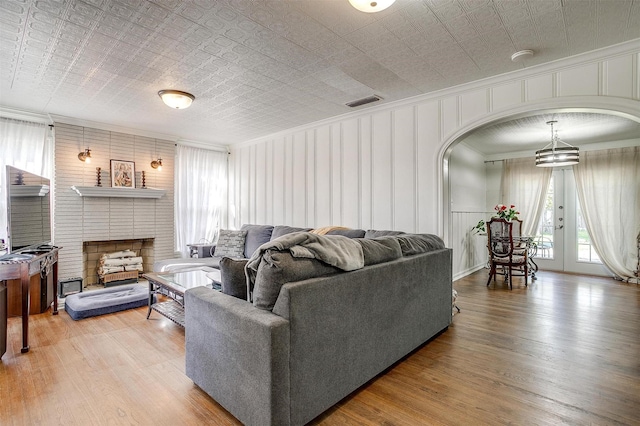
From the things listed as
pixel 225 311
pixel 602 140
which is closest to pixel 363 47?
pixel 225 311

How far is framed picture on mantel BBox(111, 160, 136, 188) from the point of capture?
5195mm

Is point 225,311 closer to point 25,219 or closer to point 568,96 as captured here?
point 25,219

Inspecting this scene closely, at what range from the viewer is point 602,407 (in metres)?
1.86

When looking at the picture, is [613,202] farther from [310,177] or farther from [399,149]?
[310,177]

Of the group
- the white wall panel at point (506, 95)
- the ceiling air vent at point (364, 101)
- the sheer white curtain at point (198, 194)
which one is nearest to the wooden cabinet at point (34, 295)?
the sheer white curtain at point (198, 194)

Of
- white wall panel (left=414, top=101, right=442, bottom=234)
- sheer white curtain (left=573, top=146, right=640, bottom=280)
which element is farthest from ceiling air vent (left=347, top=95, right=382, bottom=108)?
sheer white curtain (left=573, top=146, right=640, bottom=280)

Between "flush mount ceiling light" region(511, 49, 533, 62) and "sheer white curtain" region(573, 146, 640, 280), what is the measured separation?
4339 millimetres

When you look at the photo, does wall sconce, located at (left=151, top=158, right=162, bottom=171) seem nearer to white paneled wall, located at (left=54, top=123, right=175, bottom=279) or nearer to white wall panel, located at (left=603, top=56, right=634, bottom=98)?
white paneled wall, located at (left=54, top=123, right=175, bottom=279)

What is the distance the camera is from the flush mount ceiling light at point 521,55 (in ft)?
9.31

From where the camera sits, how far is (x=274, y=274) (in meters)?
1.65

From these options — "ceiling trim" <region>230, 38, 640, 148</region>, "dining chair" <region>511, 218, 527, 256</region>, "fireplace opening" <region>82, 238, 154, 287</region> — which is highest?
"ceiling trim" <region>230, 38, 640, 148</region>

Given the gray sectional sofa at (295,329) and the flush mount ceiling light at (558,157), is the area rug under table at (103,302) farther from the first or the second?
the flush mount ceiling light at (558,157)

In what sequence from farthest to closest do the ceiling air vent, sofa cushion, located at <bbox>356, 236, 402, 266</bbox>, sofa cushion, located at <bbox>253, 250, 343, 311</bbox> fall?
1. the ceiling air vent
2. sofa cushion, located at <bbox>356, 236, 402, 266</bbox>
3. sofa cushion, located at <bbox>253, 250, 343, 311</bbox>

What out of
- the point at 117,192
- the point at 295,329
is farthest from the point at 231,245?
the point at 295,329
